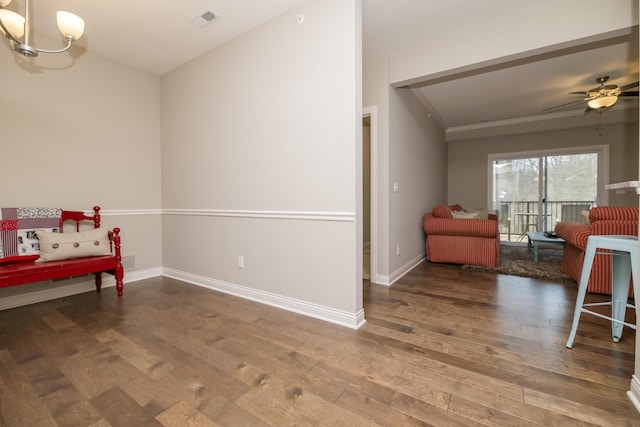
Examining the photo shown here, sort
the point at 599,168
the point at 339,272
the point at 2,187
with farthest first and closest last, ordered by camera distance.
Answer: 1. the point at 599,168
2. the point at 2,187
3. the point at 339,272

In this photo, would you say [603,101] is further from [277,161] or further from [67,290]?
[67,290]

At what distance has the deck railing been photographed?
5.75 m

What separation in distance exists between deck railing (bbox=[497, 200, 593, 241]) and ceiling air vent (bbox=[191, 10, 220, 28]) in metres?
6.70

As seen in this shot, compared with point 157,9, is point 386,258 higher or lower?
lower

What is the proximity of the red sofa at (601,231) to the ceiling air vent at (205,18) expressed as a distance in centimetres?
396

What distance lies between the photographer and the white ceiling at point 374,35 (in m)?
2.33

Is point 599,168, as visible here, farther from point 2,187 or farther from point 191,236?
point 2,187

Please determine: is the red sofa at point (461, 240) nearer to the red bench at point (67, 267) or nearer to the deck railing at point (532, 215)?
the deck railing at point (532, 215)

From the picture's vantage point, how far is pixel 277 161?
2.50 meters

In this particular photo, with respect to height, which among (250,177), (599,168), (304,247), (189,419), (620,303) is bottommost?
(189,419)

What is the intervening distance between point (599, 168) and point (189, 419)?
758cm

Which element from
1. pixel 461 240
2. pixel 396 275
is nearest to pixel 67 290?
pixel 396 275

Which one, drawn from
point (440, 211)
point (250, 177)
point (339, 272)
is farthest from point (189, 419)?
point (440, 211)

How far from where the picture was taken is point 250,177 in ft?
8.86
